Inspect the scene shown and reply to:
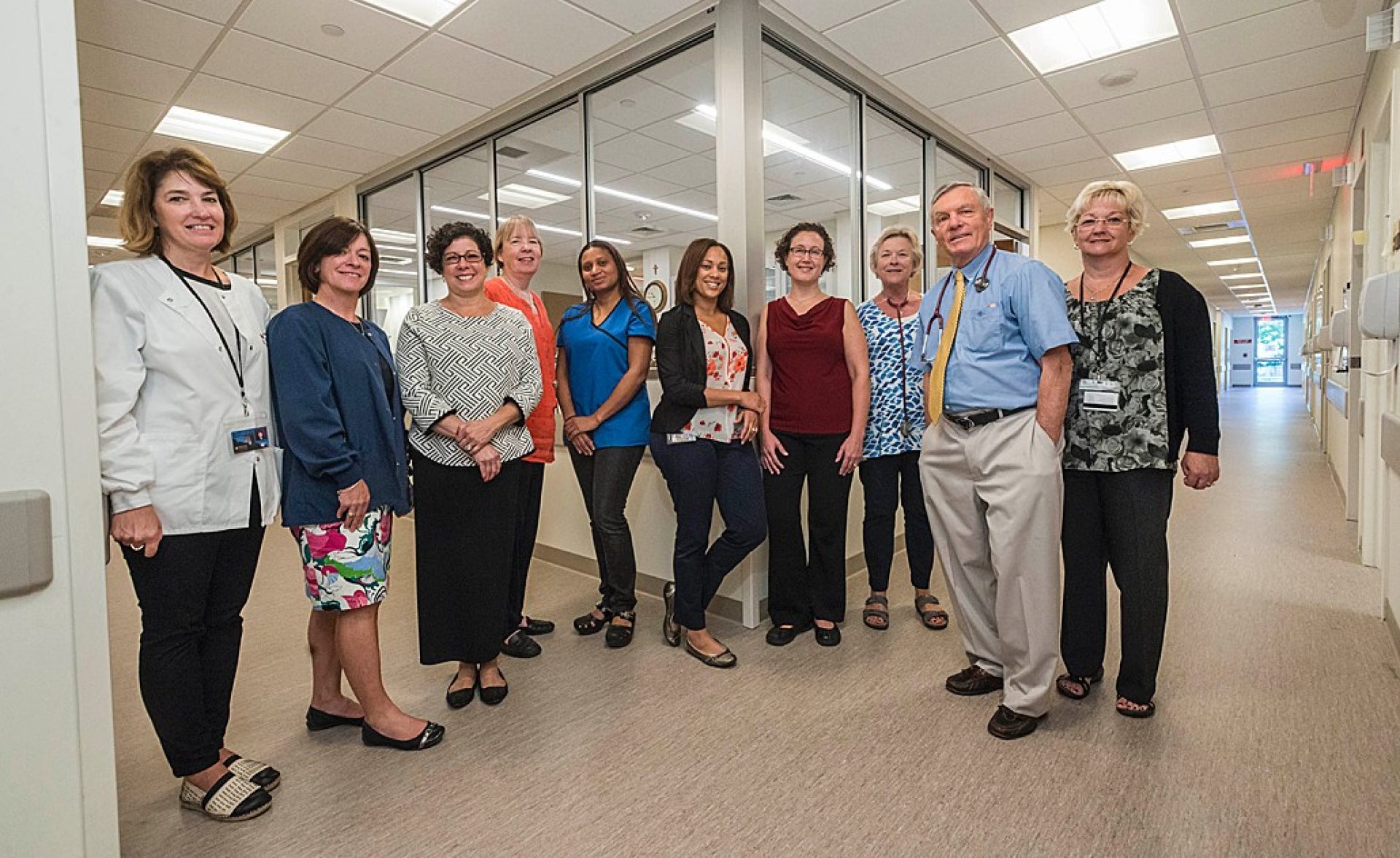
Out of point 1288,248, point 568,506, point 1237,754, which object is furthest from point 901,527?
point 1288,248

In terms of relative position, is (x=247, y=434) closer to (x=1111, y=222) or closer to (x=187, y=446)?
(x=187, y=446)

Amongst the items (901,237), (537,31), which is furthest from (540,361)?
(537,31)

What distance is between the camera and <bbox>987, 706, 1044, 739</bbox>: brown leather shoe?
2.09m

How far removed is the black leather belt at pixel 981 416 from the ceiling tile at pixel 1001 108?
298 cm

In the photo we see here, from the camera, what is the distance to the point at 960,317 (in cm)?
218

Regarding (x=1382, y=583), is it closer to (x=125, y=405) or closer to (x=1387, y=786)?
(x=1387, y=786)

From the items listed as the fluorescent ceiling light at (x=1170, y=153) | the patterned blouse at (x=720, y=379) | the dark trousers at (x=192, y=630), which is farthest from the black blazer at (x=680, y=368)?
the fluorescent ceiling light at (x=1170, y=153)

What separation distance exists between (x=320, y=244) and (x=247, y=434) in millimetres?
567

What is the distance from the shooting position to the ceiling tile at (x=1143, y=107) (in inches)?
170

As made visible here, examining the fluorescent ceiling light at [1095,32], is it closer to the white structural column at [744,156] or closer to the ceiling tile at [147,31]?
the white structural column at [744,156]

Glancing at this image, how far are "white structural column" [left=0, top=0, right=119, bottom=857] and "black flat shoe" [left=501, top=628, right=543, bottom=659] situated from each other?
1548 millimetres

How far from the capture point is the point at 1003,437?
207 centimetres

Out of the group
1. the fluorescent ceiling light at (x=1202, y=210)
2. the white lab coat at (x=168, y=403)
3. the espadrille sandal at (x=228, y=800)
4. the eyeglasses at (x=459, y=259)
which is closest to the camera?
the white lab coat at (x=168, y=403)

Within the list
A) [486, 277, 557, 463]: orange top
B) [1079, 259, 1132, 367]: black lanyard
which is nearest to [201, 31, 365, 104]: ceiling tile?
[486, 277, 557, 463]: orange top
